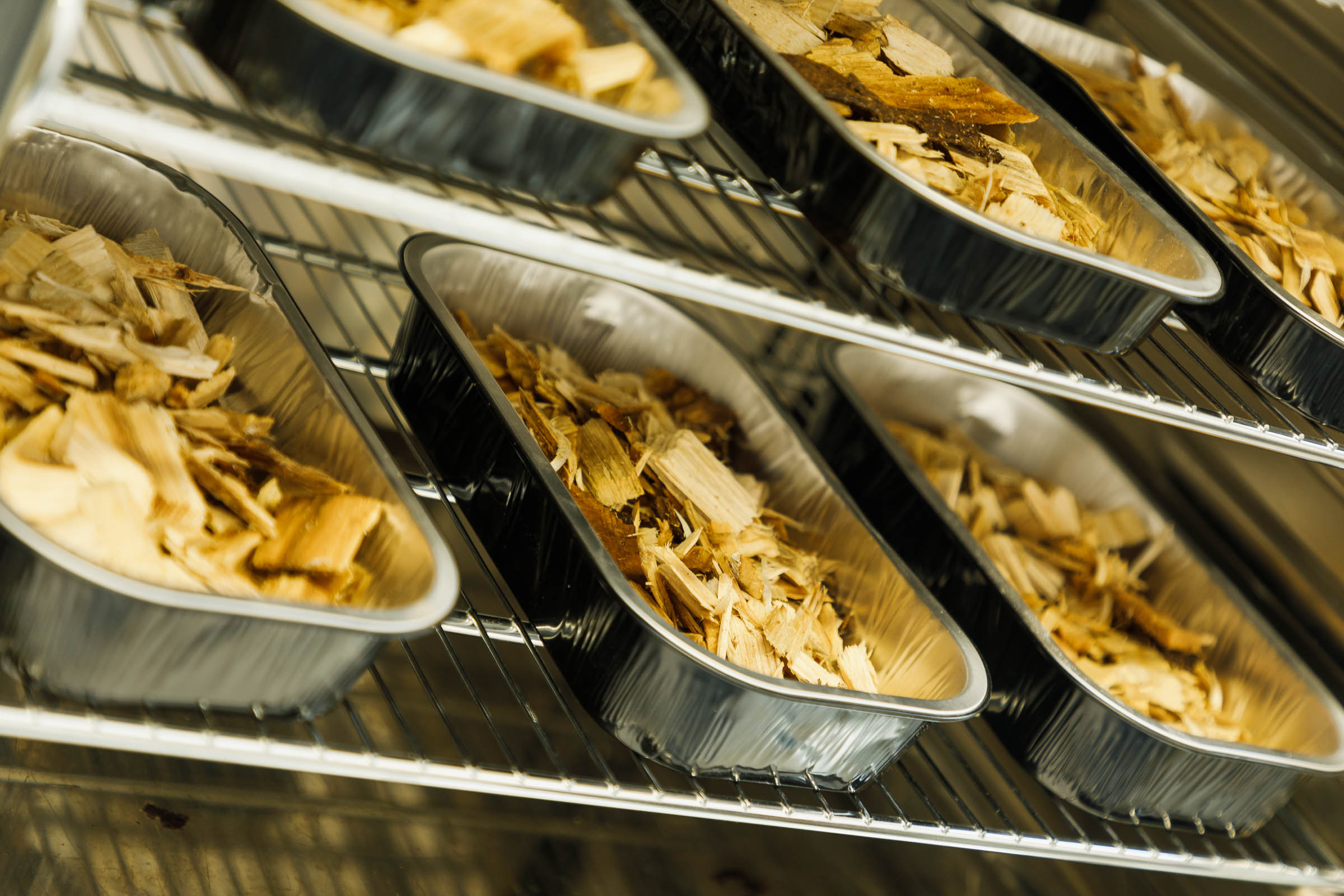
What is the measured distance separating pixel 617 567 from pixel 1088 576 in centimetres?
70

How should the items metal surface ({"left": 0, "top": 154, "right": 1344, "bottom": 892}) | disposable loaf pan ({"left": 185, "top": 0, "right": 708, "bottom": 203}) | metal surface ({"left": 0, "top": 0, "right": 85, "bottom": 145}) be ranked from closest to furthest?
metal surface ({"left": 0, "top": 0, "right": 85, "bottom": 145}) < disposable loaf pan ({"left": 185, "top": 0, "right": 708, "bottom": 203}) < metal surface ({"left": 0, "top": 154, "right": 1344, "bottom": 892})

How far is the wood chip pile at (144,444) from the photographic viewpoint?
2.24 ft

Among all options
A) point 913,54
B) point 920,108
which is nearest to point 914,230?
point 920,108

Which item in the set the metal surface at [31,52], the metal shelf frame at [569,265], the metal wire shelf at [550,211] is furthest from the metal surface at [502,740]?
the metal surface at [31,52]

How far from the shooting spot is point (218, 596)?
65 cm

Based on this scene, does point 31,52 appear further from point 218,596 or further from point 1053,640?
point 1053,640

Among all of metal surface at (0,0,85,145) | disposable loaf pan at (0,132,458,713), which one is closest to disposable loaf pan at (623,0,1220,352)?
disposable loaf pan at (0,132,458,713)

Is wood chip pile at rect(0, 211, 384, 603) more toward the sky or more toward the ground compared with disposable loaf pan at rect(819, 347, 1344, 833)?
more toward the ground

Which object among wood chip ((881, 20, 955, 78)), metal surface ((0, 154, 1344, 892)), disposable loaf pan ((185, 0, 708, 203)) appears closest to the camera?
disposable loaf pan ((185, 0, 708, 203))

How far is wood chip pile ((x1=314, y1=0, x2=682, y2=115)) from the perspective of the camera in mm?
652

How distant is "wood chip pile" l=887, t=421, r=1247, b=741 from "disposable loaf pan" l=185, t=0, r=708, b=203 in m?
0.69

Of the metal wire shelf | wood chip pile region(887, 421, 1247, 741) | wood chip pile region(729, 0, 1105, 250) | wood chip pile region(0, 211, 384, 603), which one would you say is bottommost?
wood chip pile region(0, 211, 384, 603)

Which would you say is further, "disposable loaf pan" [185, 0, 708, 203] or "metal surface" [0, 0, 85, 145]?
"disposable loaf pan" [185, 0, 708, 203]

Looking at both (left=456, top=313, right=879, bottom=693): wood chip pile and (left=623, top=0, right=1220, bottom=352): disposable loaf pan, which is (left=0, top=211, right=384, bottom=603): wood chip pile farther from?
(left=623, top=0, right=1220, bottom=352): disposable loaf pan
